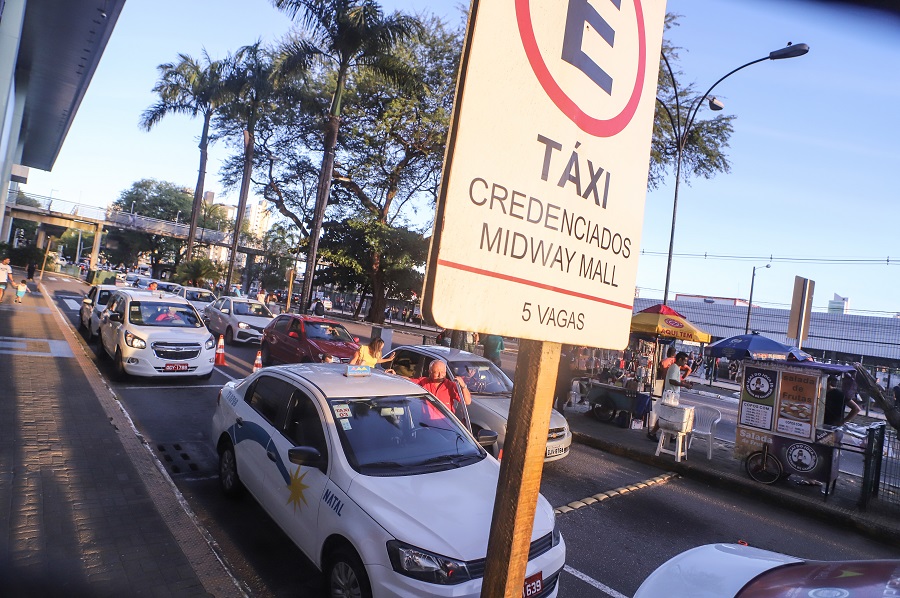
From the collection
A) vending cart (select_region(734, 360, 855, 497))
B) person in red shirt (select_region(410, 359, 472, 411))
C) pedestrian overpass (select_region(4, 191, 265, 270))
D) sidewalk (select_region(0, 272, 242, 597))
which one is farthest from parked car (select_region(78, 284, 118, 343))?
pedestrian overpass (select_region(4, 191, 265, 270))

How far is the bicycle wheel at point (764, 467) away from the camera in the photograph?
8.54 m

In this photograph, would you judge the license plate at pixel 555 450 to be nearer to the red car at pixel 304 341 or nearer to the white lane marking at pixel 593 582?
the white lane marking at pixel 593 582

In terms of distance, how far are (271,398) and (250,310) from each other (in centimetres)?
1503

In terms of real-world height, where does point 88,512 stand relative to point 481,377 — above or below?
below

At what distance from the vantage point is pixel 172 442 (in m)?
7.36

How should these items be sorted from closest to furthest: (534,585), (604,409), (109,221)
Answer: (534,585) → (604,409) → (109,221)

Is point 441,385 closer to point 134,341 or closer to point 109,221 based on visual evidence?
point 134,341

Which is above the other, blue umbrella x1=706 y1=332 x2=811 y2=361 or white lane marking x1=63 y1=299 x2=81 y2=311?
blue umbrella x1=706 y1=332 x2=811 y2=361

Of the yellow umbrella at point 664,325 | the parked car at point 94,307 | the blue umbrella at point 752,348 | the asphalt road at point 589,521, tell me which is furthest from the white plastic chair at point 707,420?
the parked car at point 94,307

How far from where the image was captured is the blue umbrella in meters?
11.4

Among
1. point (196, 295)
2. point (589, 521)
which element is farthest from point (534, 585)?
point (196, 295)

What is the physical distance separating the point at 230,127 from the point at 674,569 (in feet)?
142

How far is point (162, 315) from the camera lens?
457 inches

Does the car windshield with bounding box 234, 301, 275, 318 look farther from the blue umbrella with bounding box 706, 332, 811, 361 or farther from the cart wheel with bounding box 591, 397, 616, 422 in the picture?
the blue umbrella with bounding box 706, 332, 811, 361
